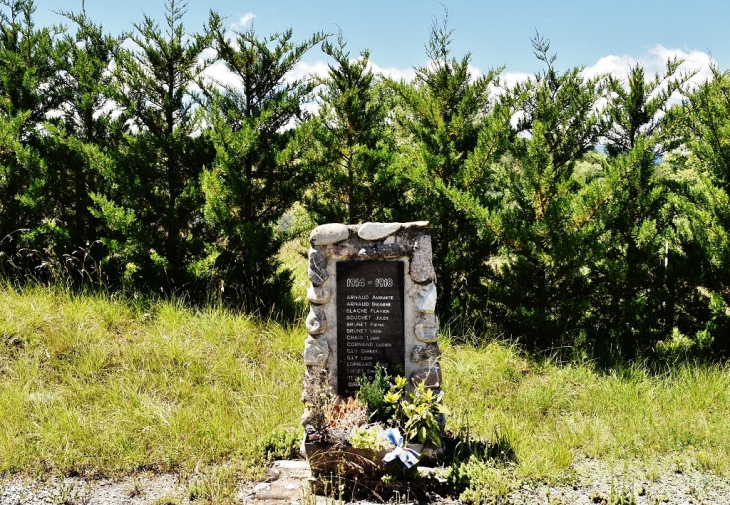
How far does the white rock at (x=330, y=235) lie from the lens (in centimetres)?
484

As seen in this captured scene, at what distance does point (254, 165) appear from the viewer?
296 inches

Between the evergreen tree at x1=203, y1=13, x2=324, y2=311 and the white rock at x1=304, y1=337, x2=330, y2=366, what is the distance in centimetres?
220

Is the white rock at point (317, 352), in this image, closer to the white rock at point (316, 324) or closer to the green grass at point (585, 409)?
the white rock at point (316, 324)

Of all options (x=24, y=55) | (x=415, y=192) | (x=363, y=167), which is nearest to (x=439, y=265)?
(x=415, y=192)

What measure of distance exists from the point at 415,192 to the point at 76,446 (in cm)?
444

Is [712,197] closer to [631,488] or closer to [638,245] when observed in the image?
[638,245]

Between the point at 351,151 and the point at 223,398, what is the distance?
3.38 meters

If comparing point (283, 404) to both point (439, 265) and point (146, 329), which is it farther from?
point (439, 265)

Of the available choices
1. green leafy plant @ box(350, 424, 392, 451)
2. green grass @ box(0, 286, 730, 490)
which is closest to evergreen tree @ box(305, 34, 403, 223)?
green grass @ box(0, 286, 730, 490)

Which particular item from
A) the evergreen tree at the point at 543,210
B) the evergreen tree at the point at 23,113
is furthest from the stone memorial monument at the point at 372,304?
the evergreen tree at the point at 23,113

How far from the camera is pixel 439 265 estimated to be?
7.13 metres

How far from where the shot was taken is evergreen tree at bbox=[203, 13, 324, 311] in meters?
7.07

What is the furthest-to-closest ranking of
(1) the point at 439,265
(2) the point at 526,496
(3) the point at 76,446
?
(1) the point at 439,265
(3) the point at 76,446
(2) the point at 526,496

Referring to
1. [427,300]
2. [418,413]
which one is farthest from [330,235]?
[418,413]
